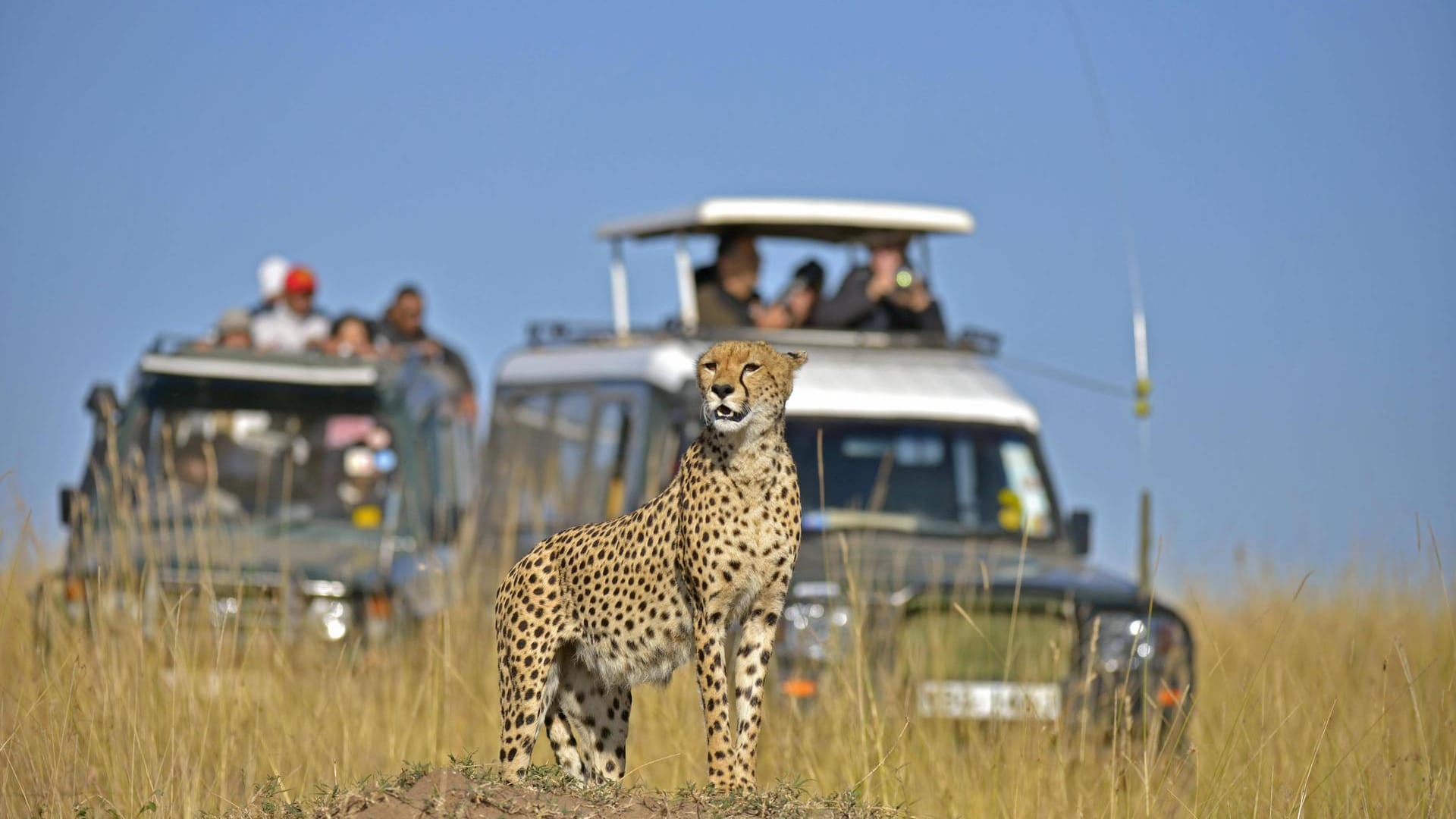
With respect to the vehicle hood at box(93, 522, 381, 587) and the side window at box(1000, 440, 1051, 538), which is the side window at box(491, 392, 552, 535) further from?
the side window at box(1000, 440, 1051, 538)

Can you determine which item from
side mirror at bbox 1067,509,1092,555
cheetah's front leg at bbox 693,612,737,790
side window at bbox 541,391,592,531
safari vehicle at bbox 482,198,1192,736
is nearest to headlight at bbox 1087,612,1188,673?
safari vehicle at bbox 482,198,1192,736

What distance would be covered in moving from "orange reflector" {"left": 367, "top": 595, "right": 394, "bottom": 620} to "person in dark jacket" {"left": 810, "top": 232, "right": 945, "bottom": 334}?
3.10 meters

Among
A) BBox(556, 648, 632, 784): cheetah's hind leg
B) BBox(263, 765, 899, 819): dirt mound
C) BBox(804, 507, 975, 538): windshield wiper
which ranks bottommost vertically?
BBox(804, 507, 975, 538): windshield wiper

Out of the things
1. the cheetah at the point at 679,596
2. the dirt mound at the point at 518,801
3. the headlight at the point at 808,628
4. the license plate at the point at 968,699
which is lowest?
the license plate at the point at 968,699

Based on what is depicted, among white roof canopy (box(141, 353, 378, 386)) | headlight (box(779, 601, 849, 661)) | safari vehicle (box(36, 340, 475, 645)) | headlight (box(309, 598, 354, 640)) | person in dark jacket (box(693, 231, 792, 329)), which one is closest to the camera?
headlight (box(779, 601, 849, 661))

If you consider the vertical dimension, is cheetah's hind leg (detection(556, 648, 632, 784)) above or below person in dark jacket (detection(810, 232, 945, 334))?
below

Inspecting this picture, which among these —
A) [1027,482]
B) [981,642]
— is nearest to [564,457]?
[1027,482]

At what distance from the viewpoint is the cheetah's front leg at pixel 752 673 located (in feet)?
17.0

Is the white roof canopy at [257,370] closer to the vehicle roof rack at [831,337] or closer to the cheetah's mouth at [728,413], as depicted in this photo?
the vehicle roof rack at [831,337]

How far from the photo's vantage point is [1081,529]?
10258 millimetres

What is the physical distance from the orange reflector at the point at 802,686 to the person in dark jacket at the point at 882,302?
3769mm

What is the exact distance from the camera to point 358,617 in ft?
34.3

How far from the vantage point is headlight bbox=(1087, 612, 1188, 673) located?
30.3ft

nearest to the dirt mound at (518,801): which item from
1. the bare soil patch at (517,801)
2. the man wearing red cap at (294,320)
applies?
the bare soil patch at (517,801)
